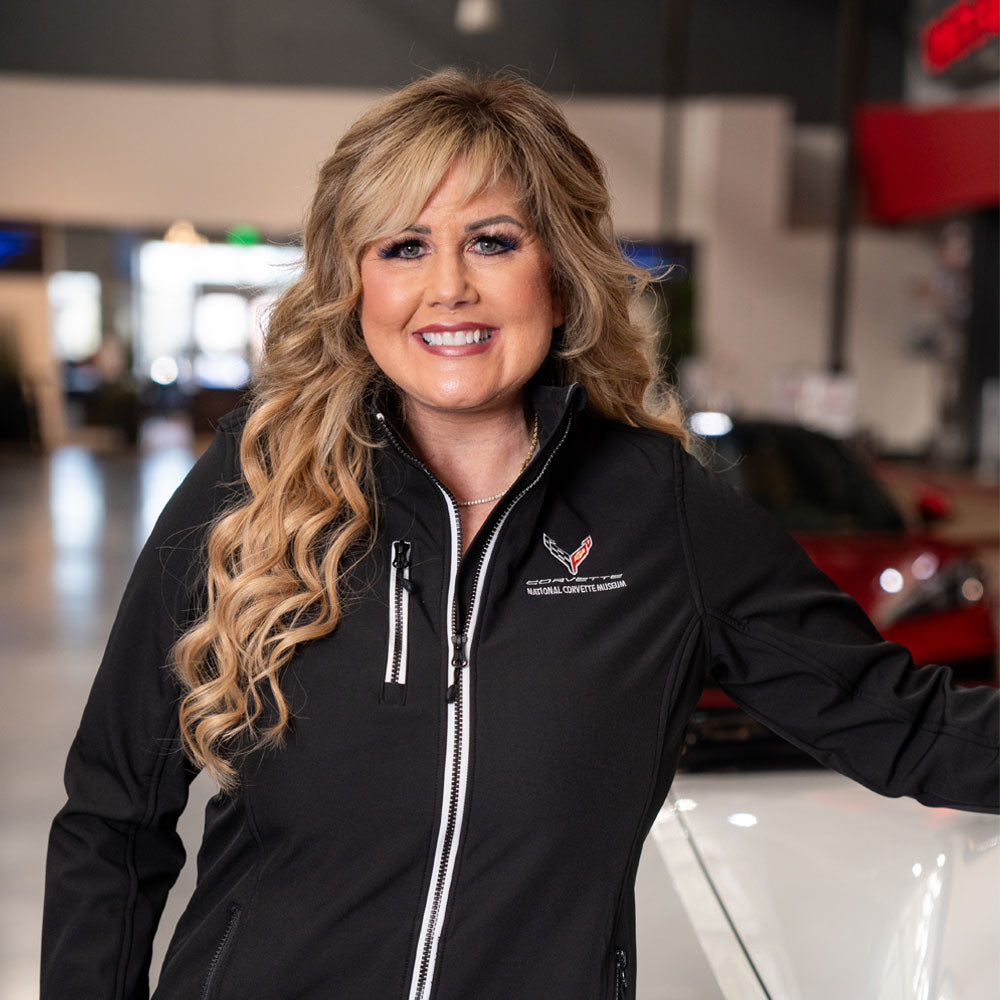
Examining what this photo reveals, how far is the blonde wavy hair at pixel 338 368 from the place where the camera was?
1280 millimetres

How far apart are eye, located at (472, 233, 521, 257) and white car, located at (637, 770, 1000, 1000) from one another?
781 mm

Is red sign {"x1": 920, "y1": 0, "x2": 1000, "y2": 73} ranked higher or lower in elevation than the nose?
higher

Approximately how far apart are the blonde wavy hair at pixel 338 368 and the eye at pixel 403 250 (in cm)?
2

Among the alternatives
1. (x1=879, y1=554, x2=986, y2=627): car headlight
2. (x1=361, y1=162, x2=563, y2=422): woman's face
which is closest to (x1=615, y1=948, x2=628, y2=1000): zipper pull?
(x1=361, y1=162, x2=563, y2=422): woman's face

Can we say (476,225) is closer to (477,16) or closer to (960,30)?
(960,30)

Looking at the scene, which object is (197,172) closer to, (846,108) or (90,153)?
(90,153)

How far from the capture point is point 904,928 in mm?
1410

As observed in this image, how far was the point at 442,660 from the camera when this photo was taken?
4.06ft

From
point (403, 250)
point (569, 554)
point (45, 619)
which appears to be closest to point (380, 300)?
point (403, 250)

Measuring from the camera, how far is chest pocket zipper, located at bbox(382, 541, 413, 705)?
1232 mm

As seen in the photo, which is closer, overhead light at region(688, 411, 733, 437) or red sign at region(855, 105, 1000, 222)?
overhead light at region(688, 411, 733, 437)

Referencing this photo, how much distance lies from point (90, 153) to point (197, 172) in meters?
1.31

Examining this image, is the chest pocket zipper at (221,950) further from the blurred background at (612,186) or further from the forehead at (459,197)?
the blurred background at (612,186)

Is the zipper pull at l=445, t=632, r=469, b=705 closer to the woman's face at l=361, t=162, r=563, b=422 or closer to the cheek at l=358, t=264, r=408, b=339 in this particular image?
the woman's face at l=361, t=162, r=563, b=422
